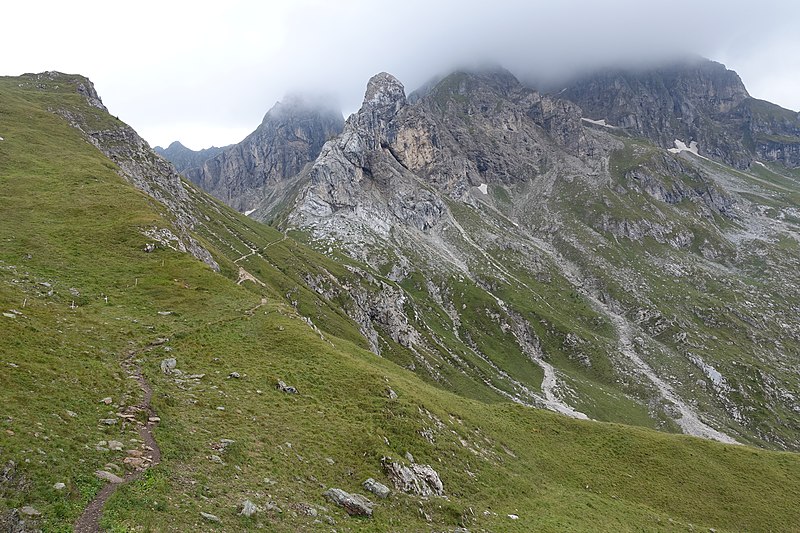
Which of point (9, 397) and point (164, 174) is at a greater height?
point (164, 174)

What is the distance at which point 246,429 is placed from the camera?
25359mm

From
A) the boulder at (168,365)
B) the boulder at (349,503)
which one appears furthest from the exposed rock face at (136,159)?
the boulder at (349,503)

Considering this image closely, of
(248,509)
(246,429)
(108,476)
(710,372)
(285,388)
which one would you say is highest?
(108,476)

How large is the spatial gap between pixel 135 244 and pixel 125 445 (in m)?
43.6

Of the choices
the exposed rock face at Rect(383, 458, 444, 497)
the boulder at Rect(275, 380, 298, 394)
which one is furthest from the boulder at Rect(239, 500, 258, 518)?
the boulder at Rect(275, 380, 298, 394)

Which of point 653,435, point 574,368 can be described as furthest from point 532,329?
point 653,435

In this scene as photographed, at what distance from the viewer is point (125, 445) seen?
1991cm

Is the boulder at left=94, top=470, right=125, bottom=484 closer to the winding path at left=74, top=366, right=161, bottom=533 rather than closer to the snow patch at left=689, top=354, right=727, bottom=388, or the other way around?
the winding path at left=74, top=366, right=161, bottom=533

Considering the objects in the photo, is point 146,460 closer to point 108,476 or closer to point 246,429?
point 108,476

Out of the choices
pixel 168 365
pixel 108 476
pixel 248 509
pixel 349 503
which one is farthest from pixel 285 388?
pixel 108 476

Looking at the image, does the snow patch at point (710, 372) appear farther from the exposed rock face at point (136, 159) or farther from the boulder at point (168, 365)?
the exposed rock face at point (136, 159)

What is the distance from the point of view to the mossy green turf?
18516 millimetres

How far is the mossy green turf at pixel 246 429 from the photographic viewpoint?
1852 cm

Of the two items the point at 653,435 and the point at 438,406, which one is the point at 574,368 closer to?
the point at 653,435
